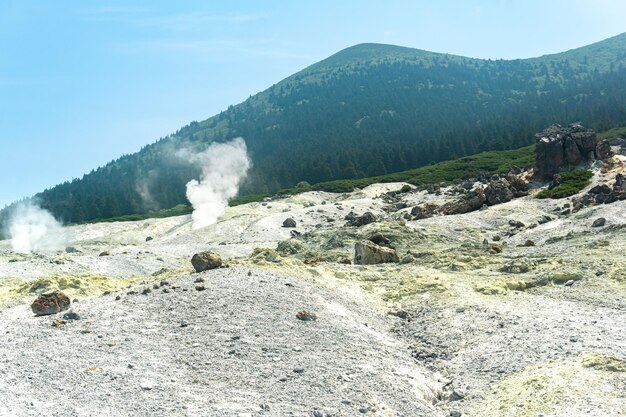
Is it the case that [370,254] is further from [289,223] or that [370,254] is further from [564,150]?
[564,150]

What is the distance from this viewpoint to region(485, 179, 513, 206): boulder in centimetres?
5941

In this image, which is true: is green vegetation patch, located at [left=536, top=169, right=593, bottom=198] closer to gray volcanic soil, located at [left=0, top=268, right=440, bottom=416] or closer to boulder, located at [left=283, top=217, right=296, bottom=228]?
boulder, located at [left=283, top=217, right=296, bottom=228]

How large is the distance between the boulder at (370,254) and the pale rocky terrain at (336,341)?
143 cm

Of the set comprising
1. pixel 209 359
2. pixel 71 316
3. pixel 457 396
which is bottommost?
pixel 457 396

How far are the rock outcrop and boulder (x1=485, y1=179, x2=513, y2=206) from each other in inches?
388

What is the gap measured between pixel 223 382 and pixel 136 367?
6.87 feet

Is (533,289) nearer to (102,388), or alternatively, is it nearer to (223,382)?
(223,382)

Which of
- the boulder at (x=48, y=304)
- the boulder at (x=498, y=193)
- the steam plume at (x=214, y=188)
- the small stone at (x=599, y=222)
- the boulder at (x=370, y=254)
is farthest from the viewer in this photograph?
the steam plume at (x=214, y=188)

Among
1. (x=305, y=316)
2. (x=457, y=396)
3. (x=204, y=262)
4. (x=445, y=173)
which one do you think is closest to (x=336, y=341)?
(x=305, y=316)

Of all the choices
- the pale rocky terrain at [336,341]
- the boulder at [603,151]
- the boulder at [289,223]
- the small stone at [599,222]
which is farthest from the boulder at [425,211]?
the pale rocky terrain at [336,341]

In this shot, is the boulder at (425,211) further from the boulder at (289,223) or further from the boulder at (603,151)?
the boulder at (603,151)

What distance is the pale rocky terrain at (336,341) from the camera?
480 inches

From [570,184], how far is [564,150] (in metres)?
11.1

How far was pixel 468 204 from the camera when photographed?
5831 cm
